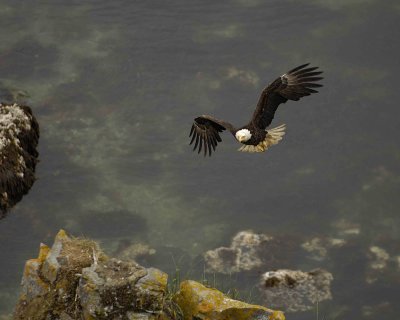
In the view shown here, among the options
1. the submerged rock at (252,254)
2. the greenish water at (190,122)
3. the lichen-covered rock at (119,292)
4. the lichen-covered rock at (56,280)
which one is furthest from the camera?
the greenish water at (190,122)

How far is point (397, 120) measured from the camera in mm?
22156

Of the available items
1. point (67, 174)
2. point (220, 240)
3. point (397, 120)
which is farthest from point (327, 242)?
point (67, 174)

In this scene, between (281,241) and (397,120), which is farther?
(397,120)

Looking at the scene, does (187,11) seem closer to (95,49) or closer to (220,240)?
(95,49)

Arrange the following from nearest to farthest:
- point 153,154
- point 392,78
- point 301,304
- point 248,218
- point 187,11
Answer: point 301,304 → point 248,218 → point 153,154 → point 392,78 → point 187,11

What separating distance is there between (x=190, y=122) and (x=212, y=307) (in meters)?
8.25

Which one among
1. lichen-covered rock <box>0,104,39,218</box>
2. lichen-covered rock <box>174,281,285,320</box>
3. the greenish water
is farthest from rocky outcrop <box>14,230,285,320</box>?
lichen-covered rock <box>0,104,39,218</box>

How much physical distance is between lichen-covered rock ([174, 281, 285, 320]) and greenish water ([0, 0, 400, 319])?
14.0ft

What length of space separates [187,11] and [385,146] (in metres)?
6.63

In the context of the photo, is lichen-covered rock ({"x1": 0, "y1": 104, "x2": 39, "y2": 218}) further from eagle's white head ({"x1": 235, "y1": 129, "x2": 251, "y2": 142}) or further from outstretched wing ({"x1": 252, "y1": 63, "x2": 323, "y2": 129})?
outstretched wing ({"x1": 252, "y1": 63, "x2": 323, "y2": 129})

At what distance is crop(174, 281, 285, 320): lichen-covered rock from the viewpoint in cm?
1426

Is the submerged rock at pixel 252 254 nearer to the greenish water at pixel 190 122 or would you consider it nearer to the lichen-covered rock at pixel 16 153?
the greenish water at pixel 190 122

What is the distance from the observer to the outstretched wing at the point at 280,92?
16766 mm

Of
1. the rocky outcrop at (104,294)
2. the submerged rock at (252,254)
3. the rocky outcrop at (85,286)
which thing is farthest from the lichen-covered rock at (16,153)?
the rocky outcrop at (85,286)
